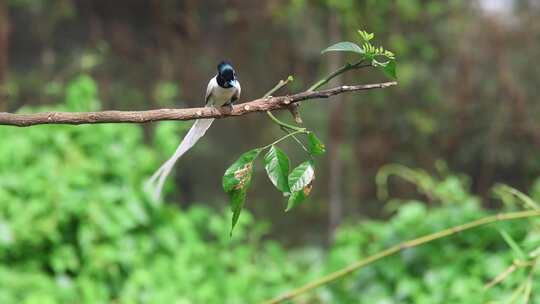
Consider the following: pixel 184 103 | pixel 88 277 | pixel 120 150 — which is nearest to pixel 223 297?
pixel 88 277

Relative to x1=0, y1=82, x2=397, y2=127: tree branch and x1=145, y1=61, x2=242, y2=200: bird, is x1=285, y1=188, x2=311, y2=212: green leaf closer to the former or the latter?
x1=0, y1=82, x2=397, y2=127: tree branch

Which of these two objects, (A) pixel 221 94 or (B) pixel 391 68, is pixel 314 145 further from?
(A) pixel 221 94

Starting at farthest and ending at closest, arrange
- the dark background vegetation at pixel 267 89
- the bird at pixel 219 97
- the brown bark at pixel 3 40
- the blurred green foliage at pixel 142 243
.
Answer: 1. the brown bark at pixel 3 40
2. the dark background vegetation at pixel 267 89
3. the blurred green foliage at pixel 142 243
4. the bird at pixel 219 97

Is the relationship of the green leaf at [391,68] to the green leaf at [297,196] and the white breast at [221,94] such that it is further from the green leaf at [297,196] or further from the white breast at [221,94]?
the white breast at [221,94]

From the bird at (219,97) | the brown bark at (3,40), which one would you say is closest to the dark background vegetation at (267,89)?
the brown bark at (3,40)

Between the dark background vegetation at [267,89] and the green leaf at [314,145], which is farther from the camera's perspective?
the dark background vegetation at [267,89]

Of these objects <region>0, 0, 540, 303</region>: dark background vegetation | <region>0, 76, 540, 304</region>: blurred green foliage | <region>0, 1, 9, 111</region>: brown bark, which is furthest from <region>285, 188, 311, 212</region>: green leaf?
<region>0, 1, 9, 111</region>: brown bark

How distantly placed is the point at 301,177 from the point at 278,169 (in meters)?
0.03

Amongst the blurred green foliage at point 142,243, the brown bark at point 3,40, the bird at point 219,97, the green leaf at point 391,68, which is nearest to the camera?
the green leaf at point 391,68

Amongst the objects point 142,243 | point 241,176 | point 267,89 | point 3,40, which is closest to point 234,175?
point 241,176

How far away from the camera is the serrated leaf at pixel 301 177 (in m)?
0.83

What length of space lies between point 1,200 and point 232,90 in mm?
1639

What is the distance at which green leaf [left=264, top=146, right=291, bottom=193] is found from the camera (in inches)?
32.3

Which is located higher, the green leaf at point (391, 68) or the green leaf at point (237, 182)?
the green leaf at point (391, 68)
